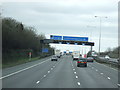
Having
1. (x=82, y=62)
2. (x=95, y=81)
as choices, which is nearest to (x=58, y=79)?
(x=95, y=81)

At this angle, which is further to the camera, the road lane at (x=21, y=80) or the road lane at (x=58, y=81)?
the road lane at (x=58, y=81)

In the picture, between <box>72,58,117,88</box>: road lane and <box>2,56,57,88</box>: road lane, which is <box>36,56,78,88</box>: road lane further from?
<box>2,56,57,88</box>: road lane

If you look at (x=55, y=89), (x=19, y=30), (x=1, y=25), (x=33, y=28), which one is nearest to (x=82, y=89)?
(x=55, y=89)

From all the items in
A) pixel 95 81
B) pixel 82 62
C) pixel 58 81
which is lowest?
pixel 82 62

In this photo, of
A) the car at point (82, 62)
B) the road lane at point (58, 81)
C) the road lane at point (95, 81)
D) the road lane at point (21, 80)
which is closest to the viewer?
the road lane at point (21, 80)

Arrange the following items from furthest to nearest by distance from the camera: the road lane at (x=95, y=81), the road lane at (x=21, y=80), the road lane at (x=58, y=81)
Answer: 1. the road lane at (x=95, y=81)
2. the road lane at (x=58, y=81)
3. the road lane at (x=21, y=80)

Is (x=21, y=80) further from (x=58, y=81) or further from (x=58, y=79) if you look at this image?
(x=58, y=79)

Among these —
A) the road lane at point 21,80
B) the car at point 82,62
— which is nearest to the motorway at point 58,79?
the road lane at point 21,80

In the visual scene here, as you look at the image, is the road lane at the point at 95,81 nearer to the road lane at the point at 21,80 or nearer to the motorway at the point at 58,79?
the motorway at the point at 58,79

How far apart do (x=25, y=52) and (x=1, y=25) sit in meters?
34.6

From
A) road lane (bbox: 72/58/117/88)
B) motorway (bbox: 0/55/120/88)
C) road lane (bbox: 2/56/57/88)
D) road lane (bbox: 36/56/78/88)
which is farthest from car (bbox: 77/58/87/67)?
road lane (bbox: 2/56/57/88)

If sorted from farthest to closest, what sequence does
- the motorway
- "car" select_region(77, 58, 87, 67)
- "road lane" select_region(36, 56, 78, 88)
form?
1. "car" select_region(77, 58, 87, 67)
2. the motorway
3. "road lane" select_region(36, 56, 78, 88)

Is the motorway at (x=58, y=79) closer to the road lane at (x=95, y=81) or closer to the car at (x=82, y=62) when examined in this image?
the road lane at (x=95, y=81)

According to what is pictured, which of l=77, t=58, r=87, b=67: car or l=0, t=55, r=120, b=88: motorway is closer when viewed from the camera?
l=0, t=55, r=120, b=88: motorway
